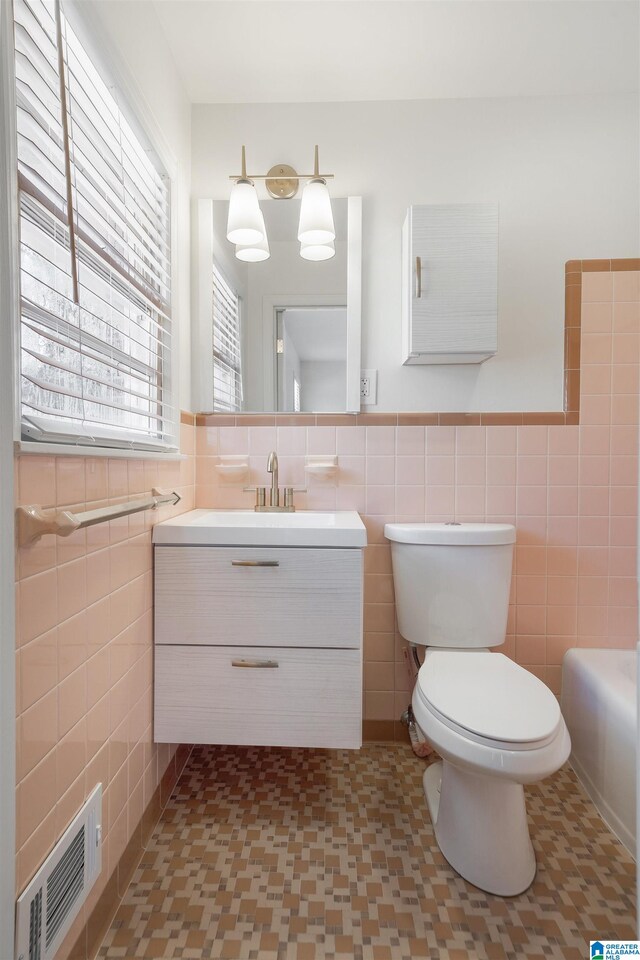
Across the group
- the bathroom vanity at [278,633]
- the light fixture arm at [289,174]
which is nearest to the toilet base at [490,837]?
the bathroom vanity at [278,633]

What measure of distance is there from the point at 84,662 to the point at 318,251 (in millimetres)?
1501

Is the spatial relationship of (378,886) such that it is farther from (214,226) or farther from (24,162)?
(214,226)

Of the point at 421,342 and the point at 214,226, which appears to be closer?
the point at 421,342

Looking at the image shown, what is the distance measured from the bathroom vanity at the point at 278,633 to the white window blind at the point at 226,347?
0.65 meters

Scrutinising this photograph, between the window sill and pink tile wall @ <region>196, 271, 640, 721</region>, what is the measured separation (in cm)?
64

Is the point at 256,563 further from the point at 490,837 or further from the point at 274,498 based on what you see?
the point at 490,837

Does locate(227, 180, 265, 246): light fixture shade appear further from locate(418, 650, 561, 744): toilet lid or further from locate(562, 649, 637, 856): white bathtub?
locate(562, 649, 637, 856): white bathtub

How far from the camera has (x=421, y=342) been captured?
64.7 inches

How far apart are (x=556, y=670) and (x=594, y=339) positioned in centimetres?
121

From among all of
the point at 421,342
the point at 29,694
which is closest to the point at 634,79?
the point at 421,342

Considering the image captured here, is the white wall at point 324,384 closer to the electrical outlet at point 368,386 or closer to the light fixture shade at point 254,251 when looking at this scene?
the electrical outlet at point 368,386

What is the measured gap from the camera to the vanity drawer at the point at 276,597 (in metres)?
1.34

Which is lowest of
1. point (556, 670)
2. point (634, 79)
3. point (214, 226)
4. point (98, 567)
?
point (556, 670)

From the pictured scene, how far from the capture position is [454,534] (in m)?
1.56
